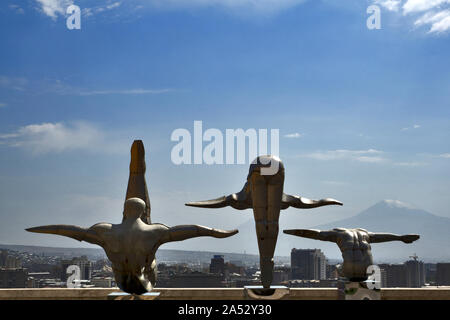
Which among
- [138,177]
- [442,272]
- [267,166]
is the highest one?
[267,166]

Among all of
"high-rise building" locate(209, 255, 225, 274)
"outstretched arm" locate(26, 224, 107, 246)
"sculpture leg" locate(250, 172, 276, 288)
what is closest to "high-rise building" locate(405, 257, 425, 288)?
"high-rise building" locate(209, 255, 225, 274)

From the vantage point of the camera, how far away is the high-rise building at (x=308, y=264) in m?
19.3

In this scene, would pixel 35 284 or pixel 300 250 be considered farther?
pixel 300 250

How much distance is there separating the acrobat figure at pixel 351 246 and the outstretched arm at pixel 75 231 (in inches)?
178

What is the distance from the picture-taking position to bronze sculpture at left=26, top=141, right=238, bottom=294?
10250mm

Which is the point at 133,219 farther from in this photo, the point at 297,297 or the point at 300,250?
the point at 300,250

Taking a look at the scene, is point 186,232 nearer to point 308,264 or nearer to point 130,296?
point 130,296

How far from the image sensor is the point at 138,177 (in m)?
13.0

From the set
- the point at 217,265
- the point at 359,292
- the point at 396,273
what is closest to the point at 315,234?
the point at 359,292

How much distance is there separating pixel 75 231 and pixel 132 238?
1.28 meters

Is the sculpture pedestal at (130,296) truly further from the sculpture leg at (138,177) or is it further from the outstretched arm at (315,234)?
the outstretched arm at (315,234)

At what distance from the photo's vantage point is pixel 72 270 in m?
12.7
